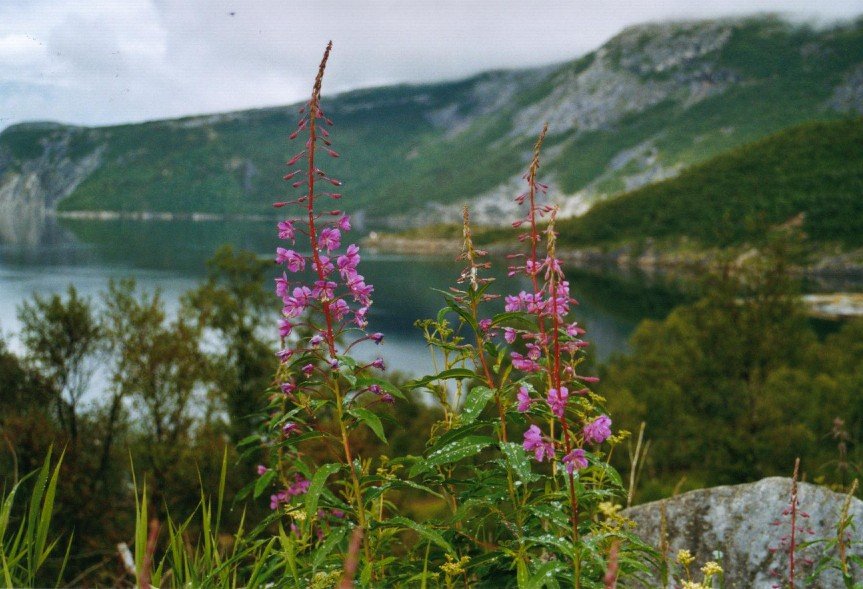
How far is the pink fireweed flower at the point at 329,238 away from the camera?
337cm

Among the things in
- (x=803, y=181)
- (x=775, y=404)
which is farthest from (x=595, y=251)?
(x=775, y=404)

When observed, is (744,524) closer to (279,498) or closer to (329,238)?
(279,498)

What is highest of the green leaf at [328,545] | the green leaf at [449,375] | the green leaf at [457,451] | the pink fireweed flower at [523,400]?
the green leaf at [449,375]

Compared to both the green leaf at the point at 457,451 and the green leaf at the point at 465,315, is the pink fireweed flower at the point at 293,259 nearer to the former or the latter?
the green leaf at the point at 465,315

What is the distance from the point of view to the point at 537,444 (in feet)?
9.68

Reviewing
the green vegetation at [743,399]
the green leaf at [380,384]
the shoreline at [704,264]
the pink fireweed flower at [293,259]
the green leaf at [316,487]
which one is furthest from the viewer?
the shoreline at [704,264]

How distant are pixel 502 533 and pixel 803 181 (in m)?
216

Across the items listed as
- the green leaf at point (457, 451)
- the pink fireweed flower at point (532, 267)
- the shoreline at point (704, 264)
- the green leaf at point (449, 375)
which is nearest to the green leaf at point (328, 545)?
the green leaf at point (457, 451)

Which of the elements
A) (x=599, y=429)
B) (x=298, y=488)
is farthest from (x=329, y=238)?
(x=298, y=488)

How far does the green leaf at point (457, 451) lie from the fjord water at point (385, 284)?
4885 centimetres

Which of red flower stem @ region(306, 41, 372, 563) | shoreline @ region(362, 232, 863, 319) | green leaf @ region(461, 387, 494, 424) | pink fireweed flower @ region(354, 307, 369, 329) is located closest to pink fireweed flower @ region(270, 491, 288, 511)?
red flower stem @ region(306, 41, 372, 563)

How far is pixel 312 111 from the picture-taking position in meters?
3.17

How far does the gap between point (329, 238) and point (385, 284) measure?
121m

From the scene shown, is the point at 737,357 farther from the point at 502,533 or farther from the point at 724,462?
the point at 502,533
